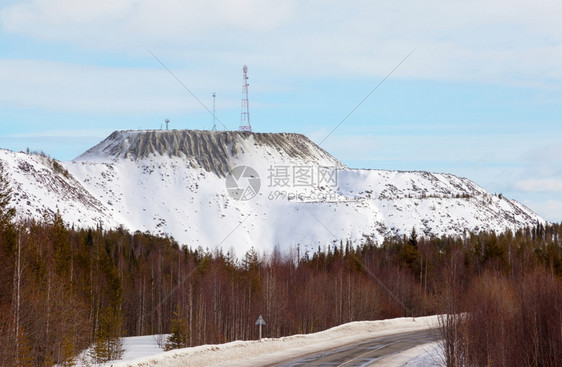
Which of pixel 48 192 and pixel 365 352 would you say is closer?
pixel 365 352

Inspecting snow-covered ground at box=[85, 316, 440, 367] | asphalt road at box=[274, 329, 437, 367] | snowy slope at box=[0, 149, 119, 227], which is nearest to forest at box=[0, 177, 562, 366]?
snow-covered ground at box=[85, 316, 440, 367]

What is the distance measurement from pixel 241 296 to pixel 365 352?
43.2 meters

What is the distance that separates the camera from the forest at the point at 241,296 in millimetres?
26219

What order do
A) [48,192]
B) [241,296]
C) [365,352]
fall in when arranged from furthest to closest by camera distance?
[48,192]
[241,296]
[365,352]

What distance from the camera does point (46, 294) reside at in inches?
1783

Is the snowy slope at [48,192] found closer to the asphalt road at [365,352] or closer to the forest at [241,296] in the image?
the forest at [241,296]

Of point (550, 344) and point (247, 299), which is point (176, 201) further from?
point (550, 344)

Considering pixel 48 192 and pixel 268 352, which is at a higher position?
pixel 48 192

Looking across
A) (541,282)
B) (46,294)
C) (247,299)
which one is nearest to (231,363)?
(541,282)

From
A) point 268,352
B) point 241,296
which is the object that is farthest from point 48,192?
point 268,352

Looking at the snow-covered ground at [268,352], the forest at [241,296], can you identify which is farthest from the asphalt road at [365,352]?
the forest at [241,296]

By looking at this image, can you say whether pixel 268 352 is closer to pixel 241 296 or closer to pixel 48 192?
pixel 241 296

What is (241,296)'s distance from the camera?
80188 millimetres

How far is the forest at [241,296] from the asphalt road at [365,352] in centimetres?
492
